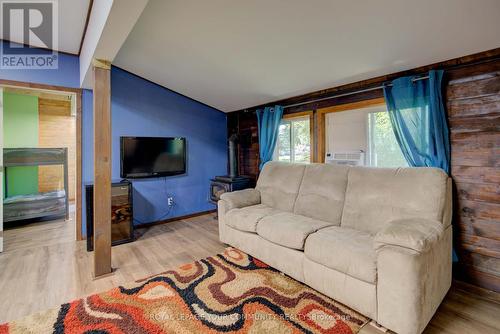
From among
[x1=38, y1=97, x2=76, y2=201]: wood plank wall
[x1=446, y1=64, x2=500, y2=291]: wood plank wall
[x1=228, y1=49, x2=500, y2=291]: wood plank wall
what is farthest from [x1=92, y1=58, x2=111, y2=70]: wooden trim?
[x1=38, y1=97, x2=76, y2=201]: wood plank wall

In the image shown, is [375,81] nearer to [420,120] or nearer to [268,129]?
[420,120]

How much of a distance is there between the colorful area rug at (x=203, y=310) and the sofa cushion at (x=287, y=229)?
357 millimetres

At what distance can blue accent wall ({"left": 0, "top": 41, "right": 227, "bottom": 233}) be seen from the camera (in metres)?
3.25

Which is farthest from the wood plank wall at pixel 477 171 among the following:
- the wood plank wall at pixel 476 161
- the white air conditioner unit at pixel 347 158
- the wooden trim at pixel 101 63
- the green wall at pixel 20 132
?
the green wall at pixel 20 132

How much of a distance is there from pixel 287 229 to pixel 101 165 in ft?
6.14

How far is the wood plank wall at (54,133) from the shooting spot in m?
5.06

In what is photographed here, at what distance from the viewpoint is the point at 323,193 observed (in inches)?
105

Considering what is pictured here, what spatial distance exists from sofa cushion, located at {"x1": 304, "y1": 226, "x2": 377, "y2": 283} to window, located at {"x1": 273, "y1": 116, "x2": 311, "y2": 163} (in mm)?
1697

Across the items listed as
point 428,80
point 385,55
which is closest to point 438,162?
point 428,80

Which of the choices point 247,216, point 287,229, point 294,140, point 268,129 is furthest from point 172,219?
point 287,229

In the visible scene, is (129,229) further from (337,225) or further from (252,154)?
(337,225)

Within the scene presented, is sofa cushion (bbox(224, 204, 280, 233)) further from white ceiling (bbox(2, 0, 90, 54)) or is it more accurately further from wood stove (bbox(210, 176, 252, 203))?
white ceiling (bbox(2, 0, 90, 54))

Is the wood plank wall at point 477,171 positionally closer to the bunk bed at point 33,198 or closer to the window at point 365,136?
the window at point 365,136

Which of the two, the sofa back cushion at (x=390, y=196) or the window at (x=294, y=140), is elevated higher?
the window at (x=294, y=140)
